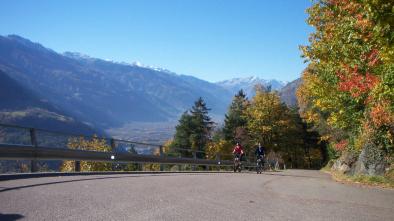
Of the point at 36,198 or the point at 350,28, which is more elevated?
the point at 350,28

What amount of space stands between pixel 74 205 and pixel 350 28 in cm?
986

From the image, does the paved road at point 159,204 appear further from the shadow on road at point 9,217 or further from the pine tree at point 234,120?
the pine tree at point 234,120

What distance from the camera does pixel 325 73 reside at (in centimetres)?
2634

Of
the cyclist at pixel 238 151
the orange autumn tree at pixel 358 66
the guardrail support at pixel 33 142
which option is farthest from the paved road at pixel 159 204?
the cyclist at pixel 238 151

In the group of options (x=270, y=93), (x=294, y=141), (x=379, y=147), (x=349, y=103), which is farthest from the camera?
(x=294, y=141)

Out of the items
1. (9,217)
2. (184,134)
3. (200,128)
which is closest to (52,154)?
(9,217)

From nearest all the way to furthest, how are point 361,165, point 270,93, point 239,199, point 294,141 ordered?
1. point 239,199
2. point 361,165
3. point 270,93
4. point 294,141

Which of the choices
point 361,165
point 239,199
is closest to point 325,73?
point 361,165

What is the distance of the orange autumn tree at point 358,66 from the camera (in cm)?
1177

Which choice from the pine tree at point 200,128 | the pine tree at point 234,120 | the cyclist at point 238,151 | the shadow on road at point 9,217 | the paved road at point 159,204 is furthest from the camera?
the pine tree at point 234,120

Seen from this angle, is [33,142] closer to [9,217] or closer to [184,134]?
[9,217]

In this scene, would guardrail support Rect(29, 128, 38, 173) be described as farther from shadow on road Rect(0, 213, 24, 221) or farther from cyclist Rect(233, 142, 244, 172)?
cyclist Rect(233, 142, 244, 172)

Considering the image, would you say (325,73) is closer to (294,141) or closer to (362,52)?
(362,52)

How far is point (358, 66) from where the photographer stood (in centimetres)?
1962
